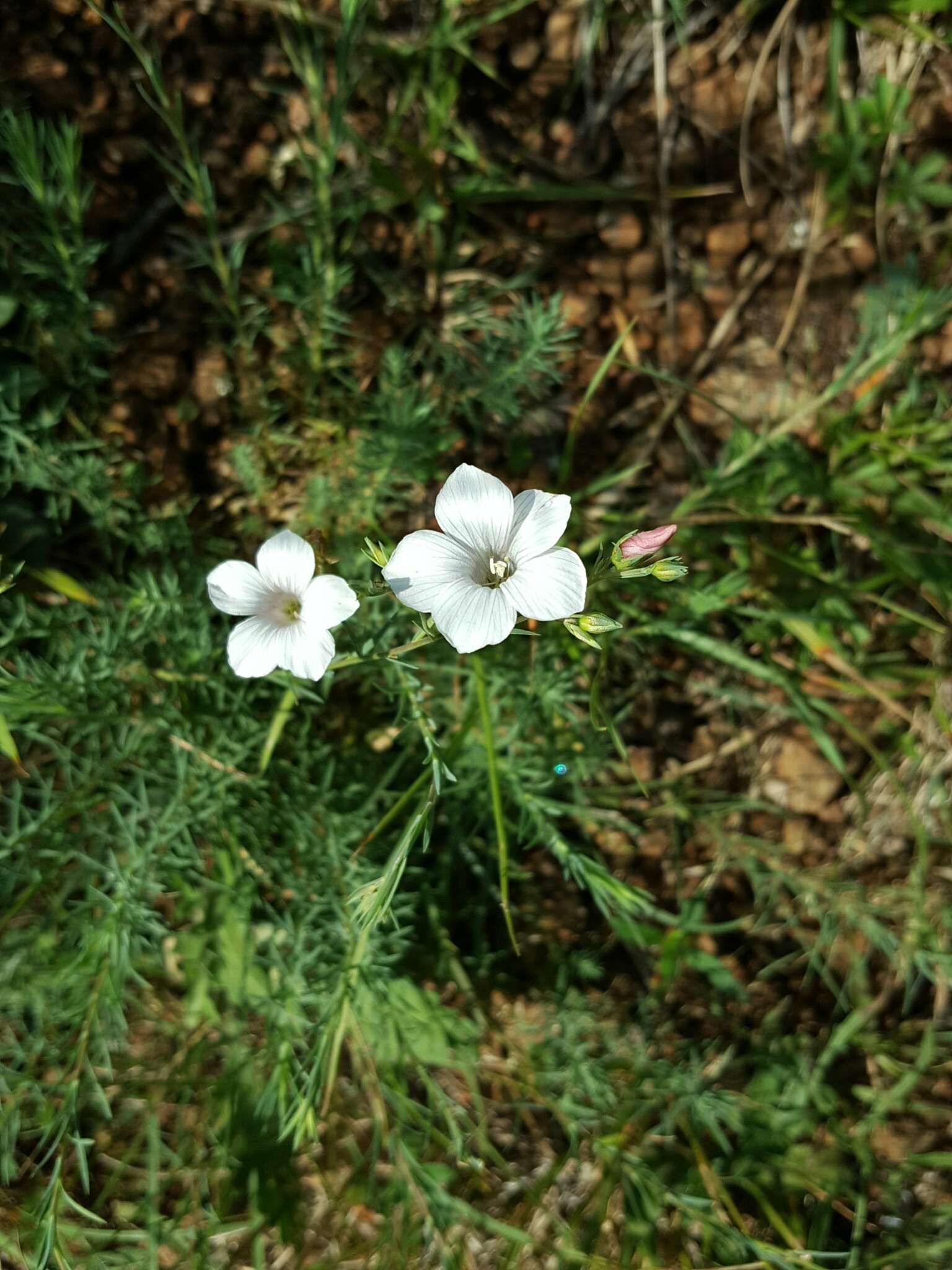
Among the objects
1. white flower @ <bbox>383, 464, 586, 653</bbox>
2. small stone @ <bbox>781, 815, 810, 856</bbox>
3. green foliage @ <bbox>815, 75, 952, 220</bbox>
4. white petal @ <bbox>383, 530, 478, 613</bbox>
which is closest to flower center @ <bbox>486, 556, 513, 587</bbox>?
white flower @ <bbox>383, 464, 586, 653</bbox>

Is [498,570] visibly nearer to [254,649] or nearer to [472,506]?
[472,506]

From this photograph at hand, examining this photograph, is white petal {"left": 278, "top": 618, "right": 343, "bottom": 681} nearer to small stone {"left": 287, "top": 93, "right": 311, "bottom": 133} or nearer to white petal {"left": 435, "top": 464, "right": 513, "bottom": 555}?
white petal {"left": 435, "top": 464, "right": 513, "bottom": 555}

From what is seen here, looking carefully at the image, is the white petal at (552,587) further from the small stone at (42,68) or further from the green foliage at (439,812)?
the small stone at (42,68)

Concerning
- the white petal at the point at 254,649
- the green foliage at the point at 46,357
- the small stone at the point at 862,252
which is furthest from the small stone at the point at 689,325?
the white petal at the point at 254,649

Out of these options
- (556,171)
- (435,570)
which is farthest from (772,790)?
(556,171)

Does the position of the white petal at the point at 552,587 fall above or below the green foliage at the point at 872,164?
below

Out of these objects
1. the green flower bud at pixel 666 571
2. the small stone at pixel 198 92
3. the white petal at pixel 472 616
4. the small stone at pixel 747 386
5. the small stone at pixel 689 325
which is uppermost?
the small stone at pixel 198 92

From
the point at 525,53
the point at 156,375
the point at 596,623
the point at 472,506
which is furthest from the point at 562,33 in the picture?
the point at 596,623
